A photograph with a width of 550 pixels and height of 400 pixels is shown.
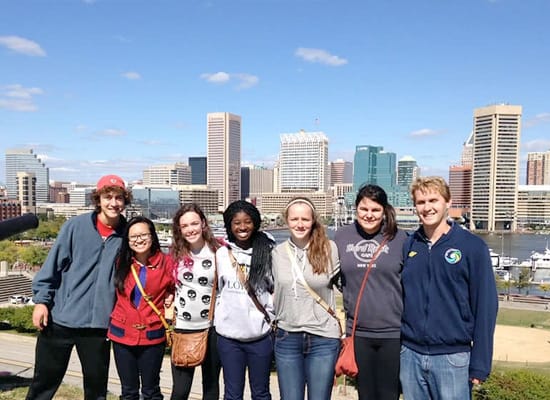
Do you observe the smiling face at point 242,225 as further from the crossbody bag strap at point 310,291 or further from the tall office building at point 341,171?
the tall office building at point 341,171

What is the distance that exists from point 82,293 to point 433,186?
2.21m

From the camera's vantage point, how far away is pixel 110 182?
2910 millimetres

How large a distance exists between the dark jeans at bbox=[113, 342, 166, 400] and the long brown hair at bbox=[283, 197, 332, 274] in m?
1.10

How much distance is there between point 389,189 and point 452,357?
134774mm

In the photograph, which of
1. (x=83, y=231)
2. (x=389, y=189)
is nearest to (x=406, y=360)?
(x=83, y=231)

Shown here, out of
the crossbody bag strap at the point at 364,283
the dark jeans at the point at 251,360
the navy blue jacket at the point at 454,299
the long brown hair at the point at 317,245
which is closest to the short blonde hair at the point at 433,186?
the navy blue jacket at the point at 454,299

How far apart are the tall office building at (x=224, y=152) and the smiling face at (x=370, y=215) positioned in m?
130

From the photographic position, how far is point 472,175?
9288 centimetres

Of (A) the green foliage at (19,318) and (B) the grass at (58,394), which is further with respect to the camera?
(A) the green foliage at (19,318)

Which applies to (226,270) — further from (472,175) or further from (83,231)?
(472,175)

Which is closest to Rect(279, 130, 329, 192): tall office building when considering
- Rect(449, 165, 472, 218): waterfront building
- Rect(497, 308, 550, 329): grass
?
Rect(449, 165, 472, 218): waterfront building

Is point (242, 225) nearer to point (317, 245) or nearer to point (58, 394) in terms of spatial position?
point (317, 245)

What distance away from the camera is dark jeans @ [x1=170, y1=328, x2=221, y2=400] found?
9.74 ft

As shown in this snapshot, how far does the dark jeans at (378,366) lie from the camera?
8.91ft
